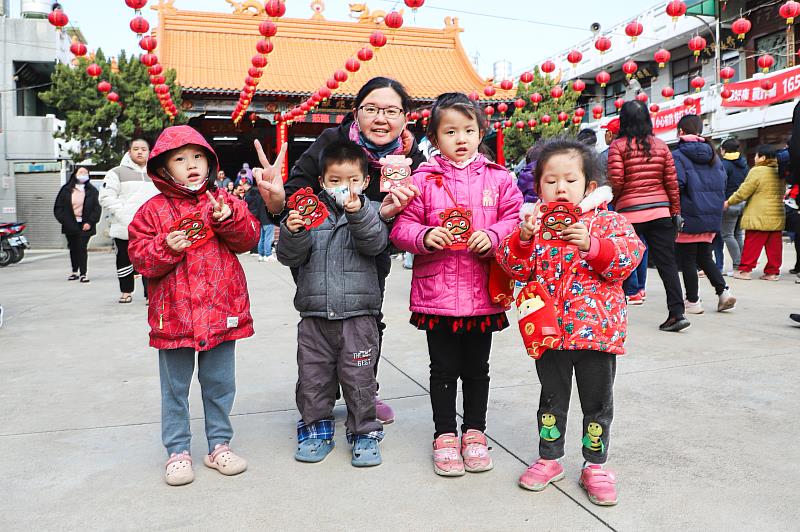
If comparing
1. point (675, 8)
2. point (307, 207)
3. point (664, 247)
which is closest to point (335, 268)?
point (307, 207)

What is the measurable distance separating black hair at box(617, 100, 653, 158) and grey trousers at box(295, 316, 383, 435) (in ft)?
9.95

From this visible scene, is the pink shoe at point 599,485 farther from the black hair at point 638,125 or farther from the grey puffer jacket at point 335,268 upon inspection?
the black hair at point 638,125

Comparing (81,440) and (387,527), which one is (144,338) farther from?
(387,527)

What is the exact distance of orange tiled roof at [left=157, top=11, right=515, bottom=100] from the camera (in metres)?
16.7

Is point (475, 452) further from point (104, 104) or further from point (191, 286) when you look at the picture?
point (104, 104)

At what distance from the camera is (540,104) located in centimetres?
2434

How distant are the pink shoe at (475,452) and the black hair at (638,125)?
306 cm

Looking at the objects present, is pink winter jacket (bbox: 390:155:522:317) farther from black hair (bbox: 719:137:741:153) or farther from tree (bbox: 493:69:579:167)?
tree (bbox: 493:69:579:167)

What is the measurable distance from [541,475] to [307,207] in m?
1.23

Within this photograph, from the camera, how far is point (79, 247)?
8453mm

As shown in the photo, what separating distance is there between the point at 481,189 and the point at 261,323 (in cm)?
335

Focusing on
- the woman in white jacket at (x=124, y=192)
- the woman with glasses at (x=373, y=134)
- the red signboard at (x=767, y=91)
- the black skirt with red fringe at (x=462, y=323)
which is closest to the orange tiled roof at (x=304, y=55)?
the red signboard at (x=767, y=91)

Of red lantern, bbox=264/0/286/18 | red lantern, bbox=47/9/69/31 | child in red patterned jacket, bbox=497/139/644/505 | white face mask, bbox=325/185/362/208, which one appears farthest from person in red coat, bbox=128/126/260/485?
red lantern, bbox=47/9/69/31

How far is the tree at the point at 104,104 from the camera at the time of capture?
14.8 metres
